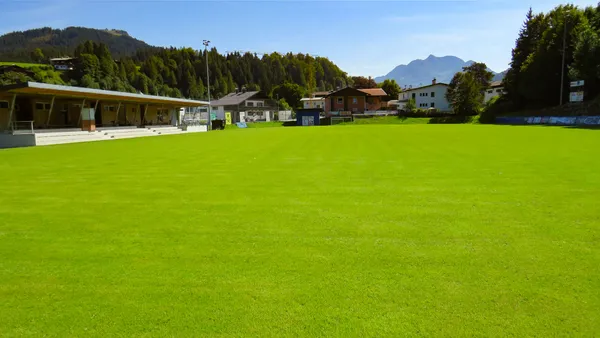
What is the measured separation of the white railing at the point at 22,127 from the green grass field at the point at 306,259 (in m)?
23.6

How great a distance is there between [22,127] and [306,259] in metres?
33.5

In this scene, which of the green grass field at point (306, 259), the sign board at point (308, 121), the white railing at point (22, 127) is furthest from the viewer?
the sign board at point (308, 121)

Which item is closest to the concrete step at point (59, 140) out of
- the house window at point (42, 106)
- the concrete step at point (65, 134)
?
the concrete step at point (65, 134)

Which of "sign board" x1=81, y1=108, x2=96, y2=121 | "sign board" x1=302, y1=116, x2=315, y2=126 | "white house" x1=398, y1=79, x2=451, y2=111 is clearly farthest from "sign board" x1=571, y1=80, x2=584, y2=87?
"sign board" x1=81, y1=108, x2=96, y2=121

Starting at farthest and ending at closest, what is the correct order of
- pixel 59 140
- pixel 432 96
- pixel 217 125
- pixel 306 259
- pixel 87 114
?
1. pixel 432 96
2. pixel 217 125
3. pixel 87 114
4. pixel 59 140
5. pixel 306 259

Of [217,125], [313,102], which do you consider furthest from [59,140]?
[313,102]

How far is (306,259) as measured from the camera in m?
4.33

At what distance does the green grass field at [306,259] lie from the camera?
3094 mm

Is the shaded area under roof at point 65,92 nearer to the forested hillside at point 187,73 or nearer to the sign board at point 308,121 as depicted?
the sign board at point 308,121

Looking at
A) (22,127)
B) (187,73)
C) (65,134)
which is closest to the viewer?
(22,127)

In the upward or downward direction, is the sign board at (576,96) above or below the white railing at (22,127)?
above

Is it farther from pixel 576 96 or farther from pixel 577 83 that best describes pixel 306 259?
pixel 577 83

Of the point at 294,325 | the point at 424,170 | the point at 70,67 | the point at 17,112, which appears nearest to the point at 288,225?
the point at 294,325

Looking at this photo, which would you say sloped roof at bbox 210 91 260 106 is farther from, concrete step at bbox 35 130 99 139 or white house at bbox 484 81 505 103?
white house at bbox 484 81 505 103
